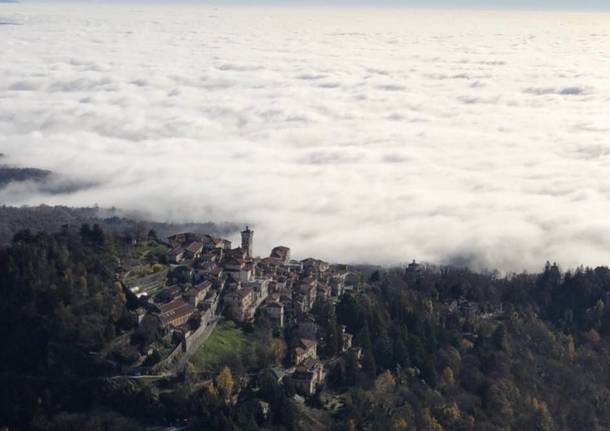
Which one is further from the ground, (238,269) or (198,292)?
(198,292)

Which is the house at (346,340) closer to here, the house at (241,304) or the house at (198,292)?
the house at (241,304)

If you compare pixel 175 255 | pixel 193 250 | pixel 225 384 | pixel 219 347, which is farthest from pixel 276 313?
pixel 225 384

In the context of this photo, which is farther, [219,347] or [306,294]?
[306,294]

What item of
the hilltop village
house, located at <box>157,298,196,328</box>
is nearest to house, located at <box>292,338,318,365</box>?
the hilltop village

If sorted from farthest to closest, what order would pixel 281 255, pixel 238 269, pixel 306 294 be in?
1. pixel 281 255
2. pixel 238 269
3. pixel 306 294

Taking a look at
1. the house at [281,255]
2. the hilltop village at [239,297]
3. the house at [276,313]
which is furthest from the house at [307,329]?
the house at [281,255]

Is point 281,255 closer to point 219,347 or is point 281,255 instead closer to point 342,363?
point 342,363

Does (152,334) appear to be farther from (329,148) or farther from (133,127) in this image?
(133,127)
